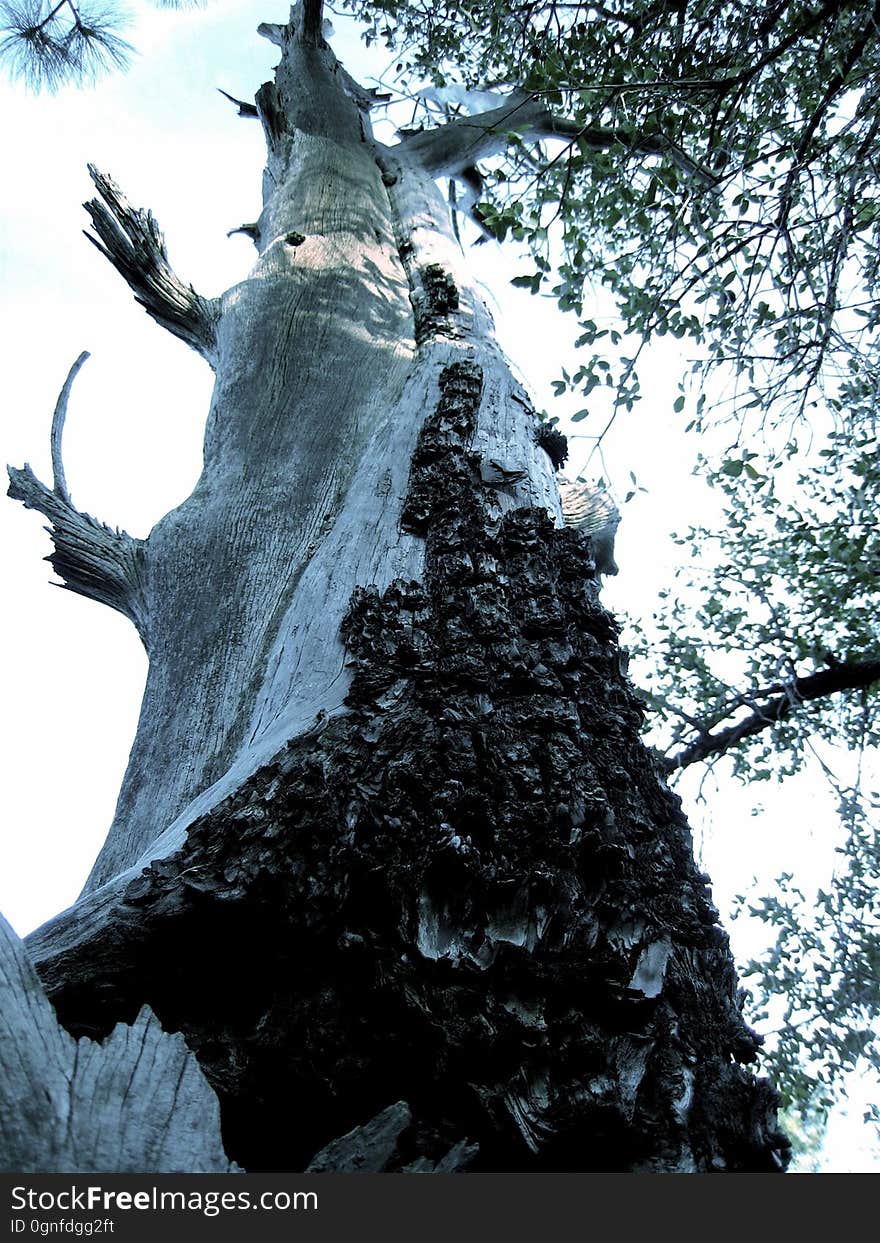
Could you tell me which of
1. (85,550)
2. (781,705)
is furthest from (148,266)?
(781,705)

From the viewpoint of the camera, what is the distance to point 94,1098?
1.20 metres

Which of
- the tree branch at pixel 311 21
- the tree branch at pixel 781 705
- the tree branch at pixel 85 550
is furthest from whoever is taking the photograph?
the tree branch at pixel 781 705

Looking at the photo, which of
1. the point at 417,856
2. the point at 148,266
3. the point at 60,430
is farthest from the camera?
the point at 148,266

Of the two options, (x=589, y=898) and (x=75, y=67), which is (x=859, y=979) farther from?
(x=75, y=67)

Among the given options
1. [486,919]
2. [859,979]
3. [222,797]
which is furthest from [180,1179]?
[859,979]

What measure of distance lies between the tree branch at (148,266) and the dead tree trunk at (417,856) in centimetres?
145

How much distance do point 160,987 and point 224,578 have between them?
1.37m

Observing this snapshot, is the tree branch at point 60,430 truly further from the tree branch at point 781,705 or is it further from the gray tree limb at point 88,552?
the tree branch at point 781,705

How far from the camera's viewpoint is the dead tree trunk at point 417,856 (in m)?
1.46

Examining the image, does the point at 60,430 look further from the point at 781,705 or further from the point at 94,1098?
the point at 781,705

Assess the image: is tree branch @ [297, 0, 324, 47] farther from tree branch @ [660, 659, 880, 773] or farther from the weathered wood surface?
the weathered wood surface

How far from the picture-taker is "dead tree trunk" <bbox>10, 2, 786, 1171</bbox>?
4.80ft

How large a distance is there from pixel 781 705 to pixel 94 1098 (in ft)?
19.1

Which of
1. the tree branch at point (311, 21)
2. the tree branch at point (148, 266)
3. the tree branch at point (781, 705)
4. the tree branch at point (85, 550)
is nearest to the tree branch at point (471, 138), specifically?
the tree branch at point (311, 21)
